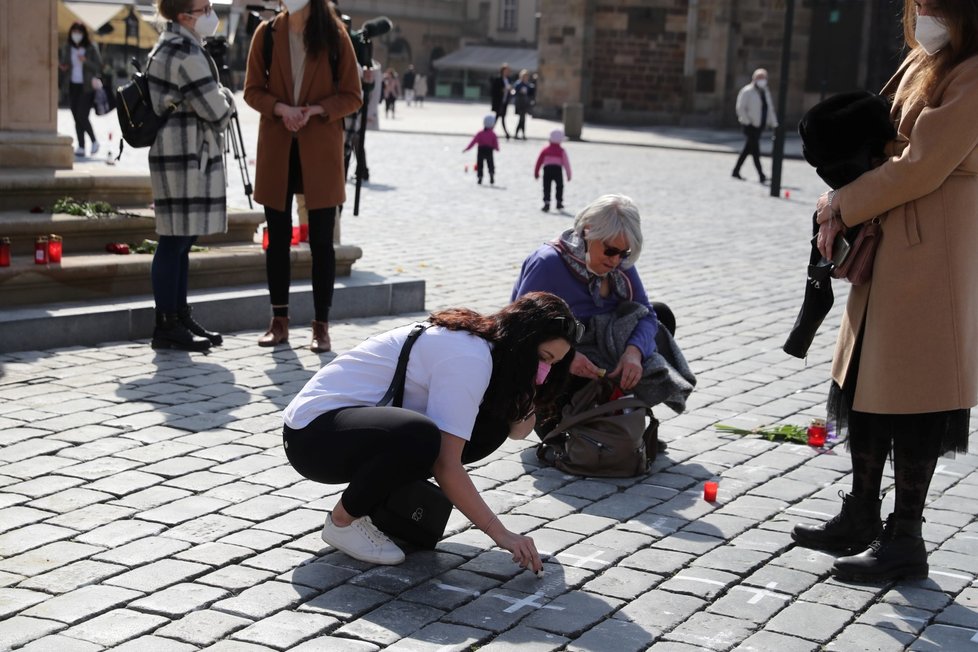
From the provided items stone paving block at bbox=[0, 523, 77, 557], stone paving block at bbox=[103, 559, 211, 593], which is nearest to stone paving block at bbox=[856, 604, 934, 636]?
stone paving block at bbox=[103, 559, 211, 593]

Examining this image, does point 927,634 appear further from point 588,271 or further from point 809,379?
point 809,379

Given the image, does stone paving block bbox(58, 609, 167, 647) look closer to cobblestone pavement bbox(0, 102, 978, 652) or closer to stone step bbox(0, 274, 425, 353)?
cobblestone pavement bbox(0, 102, 978, 652)

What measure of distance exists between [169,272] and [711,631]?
4350 mm

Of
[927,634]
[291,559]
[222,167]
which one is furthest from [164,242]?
[927,634]

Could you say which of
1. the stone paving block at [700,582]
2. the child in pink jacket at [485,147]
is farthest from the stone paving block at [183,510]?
the child in pink jacket at [485,147]

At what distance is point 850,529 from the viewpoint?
4848 mm

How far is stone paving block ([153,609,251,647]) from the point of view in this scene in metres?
3.86

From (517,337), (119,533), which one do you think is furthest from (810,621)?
(119,533)

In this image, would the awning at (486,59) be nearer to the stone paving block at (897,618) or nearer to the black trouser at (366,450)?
the black trouser at (366,450)

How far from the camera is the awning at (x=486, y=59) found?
7312 centimetres

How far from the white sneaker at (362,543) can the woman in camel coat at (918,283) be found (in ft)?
4.79

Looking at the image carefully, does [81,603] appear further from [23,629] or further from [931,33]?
[931,33]

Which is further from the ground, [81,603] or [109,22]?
[109,22]

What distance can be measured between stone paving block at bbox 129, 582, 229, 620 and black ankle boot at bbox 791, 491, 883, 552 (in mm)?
2037
